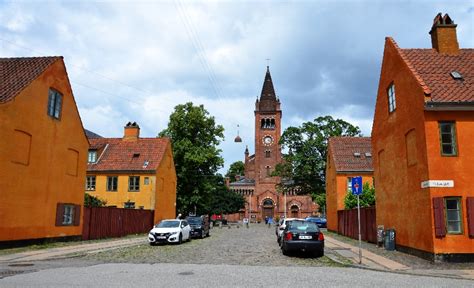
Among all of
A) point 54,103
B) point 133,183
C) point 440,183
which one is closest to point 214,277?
point 440,183

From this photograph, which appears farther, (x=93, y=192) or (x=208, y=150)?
(x=208, y=150)

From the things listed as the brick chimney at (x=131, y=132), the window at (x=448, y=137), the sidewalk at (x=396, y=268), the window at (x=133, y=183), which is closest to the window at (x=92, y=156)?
the brick chimney at (x=131, y=132)

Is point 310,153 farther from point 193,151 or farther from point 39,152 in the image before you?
point 39,152

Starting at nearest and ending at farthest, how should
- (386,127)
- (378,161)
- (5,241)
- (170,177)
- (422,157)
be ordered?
(422,157) → (5,241) → (386,127) → (378,161) → (170,177)

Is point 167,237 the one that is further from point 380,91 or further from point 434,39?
point 434,39

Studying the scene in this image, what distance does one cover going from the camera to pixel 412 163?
625 inches

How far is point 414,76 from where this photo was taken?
1555cm

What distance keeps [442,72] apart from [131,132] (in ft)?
102

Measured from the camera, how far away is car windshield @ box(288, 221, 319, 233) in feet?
52.0

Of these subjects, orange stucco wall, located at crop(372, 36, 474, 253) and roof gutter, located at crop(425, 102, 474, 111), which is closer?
orange stucco wall, located at crop(372, 36, 474, 253)

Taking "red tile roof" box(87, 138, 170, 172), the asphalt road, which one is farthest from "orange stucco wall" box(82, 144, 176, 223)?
the asphalt road

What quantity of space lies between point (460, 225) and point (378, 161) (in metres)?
7.47

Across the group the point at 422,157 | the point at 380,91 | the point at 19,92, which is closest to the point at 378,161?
the point at 380,91

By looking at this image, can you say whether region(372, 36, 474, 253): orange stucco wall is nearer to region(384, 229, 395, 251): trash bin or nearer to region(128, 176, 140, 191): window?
region(384, 229, 395, 251): trash bin
